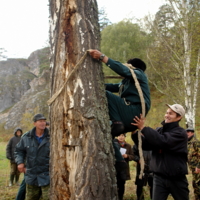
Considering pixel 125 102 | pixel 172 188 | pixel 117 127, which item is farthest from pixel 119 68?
pixel 172 188

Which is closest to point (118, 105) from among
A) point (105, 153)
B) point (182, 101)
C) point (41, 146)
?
point (105, 153)

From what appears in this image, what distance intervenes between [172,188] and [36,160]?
2374 millimetres

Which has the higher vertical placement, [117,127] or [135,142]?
[117,127]

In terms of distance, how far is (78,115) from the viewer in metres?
2.44

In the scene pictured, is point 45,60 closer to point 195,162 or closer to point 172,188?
point 195,162

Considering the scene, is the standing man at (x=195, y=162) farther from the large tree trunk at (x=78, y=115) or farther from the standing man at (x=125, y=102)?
the large tree trunk at (x=78, y=115)

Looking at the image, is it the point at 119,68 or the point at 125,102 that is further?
the point at 125,102

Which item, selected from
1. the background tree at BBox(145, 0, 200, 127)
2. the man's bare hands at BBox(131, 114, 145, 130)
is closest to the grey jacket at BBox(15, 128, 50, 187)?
the man's bare hands at BBox(131, 114, 145, 130)

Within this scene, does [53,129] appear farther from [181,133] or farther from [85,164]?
[181,133]

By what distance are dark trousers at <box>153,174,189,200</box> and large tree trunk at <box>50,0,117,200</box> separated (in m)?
1.35

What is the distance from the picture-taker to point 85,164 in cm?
234

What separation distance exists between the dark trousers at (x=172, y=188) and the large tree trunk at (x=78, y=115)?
4.44 ft

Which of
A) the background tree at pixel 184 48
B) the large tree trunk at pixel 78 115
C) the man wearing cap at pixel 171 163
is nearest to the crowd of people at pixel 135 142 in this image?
the man wearing cap at pixel 171 163

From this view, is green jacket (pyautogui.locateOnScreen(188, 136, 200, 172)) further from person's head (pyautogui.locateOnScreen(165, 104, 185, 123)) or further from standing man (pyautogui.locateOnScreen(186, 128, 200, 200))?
person's head (pyautogui.locateOnScreen(165, 104, 185, 123))
